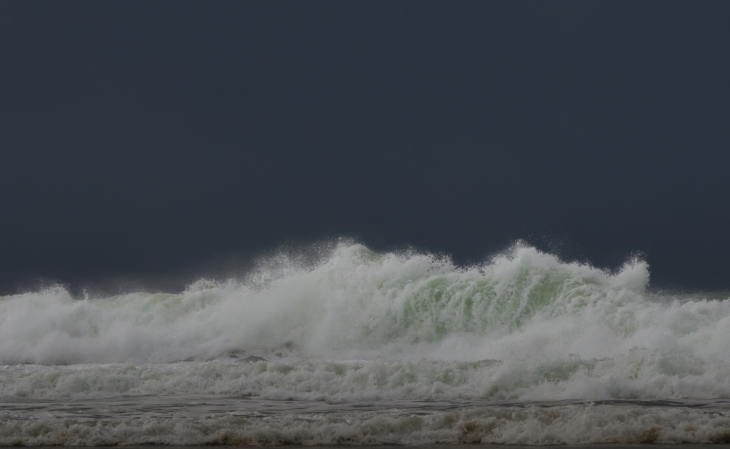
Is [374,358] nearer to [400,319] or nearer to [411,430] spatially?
[400,319]

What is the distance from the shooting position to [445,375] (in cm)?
966

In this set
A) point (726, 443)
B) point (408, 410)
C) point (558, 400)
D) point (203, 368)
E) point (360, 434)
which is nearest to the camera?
point (726, 443)

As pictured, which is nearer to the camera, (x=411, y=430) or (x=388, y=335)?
(x=411, y=430)

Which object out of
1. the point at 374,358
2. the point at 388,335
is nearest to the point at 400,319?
the point at 388,335

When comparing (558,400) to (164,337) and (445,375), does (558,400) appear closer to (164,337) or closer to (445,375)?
(445,375)

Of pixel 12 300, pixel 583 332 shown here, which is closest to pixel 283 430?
pixel 583 332

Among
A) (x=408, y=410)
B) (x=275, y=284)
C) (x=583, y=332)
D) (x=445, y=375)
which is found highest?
(x=275, y=284)

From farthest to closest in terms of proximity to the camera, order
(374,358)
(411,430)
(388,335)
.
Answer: (388,335), (374,358), (411,430)

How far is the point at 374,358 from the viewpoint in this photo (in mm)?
13727

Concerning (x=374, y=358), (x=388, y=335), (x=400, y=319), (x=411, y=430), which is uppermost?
(x=400, y=319)

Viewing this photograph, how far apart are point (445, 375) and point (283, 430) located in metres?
3.68

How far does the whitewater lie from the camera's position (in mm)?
6605

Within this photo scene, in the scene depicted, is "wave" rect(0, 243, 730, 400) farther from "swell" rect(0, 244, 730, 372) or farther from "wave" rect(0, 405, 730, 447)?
"wave" rect(0, 405, 730, 447)

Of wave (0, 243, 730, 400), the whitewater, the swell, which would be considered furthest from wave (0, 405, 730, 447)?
the swell
